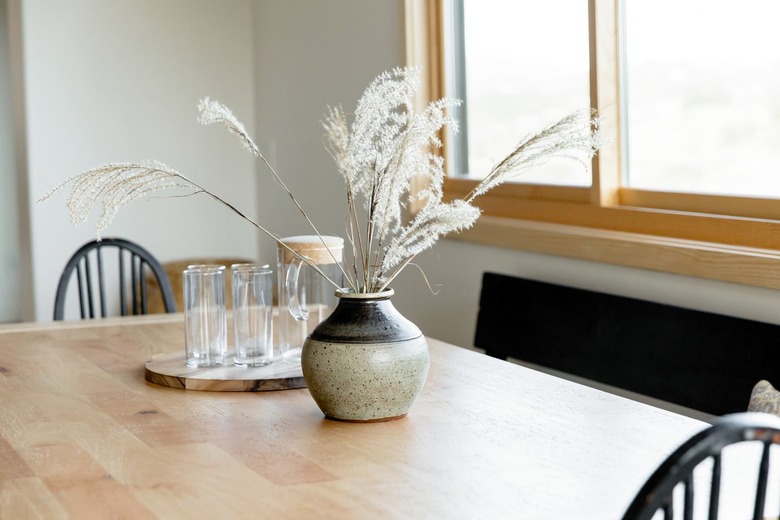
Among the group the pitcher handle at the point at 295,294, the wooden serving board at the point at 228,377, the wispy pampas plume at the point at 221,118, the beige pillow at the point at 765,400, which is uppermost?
the wispy pampas plume at the point at 221,118

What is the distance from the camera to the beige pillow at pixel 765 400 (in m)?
1.80

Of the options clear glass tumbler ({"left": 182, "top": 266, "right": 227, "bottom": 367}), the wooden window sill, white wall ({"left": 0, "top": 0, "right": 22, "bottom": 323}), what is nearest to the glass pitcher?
clear glass tumbler ({"left": 182, "top": 266, "right": 227, "bottom": 367})

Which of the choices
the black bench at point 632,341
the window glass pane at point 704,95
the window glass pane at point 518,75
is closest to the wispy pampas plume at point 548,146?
the black bench at point 632,341

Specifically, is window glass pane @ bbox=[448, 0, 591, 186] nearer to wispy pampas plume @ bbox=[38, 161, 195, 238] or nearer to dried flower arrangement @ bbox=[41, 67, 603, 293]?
dried flower arrangement @ bbox=[41, 67, 603, 293]

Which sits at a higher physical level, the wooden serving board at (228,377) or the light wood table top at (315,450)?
the wooden serving board at (228,377)

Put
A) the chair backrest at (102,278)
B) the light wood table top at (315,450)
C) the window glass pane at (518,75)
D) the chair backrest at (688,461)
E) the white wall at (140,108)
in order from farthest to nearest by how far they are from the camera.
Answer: the white wall at (140,108), the window glass pane at (518,75), the chair backrest at (102,278), the light wood table top at (315,450), the chair backrest at (688,461)

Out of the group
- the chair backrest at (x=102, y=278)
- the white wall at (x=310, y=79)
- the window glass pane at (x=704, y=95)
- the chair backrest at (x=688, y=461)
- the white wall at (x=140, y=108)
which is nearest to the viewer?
the chair backrest at (x=688, y=461)

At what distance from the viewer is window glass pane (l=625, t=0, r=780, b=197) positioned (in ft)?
7.91

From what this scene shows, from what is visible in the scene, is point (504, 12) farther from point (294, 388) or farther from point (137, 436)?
point (137, 436)

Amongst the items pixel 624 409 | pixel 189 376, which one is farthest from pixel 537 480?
pixel 189 376

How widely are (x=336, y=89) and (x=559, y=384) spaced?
2.52 meters

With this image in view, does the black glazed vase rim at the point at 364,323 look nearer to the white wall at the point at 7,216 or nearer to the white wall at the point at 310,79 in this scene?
the white wall at the point at 310,79

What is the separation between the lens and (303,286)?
6.59 ft

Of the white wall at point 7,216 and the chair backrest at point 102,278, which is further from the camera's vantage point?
the white wall at point 7,216
